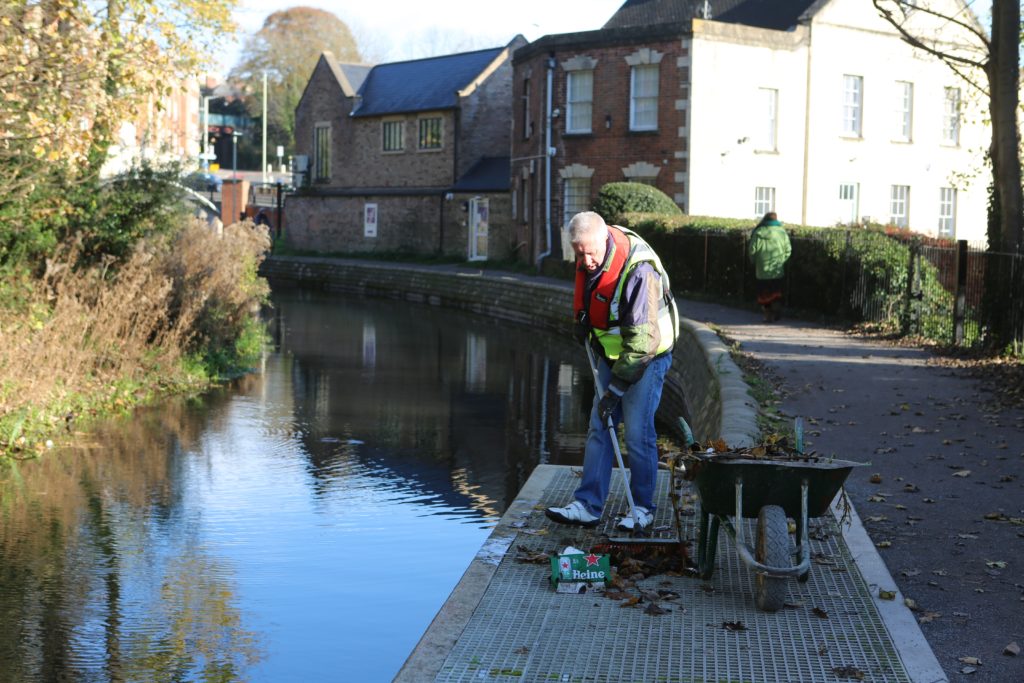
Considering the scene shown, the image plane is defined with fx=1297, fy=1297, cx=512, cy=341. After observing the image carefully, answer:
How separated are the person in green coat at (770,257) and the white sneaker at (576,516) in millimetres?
15196

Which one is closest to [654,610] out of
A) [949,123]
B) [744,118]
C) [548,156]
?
[744,118]

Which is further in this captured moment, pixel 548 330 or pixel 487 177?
pixel 487 177

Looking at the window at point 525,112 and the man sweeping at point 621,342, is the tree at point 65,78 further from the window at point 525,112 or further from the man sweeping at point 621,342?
the window at point 525,112

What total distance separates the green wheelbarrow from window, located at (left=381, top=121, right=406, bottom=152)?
46191 millimetres

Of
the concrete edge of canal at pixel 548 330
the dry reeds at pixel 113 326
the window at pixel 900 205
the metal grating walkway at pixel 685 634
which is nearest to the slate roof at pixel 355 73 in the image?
the concrete edge of canal at pixel 548 330

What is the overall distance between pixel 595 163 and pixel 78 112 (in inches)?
983

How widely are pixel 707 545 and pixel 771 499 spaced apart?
0.52 meters

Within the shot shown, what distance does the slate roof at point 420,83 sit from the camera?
50478 mm

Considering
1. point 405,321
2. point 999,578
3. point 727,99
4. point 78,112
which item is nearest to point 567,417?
point 78,112

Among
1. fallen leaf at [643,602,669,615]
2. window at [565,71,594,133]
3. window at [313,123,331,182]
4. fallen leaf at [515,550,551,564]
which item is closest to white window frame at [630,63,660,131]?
window at [565,71,594,133]

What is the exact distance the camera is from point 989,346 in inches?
673

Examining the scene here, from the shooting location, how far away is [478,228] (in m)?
45.3

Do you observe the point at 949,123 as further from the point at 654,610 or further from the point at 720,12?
the point at 654,610

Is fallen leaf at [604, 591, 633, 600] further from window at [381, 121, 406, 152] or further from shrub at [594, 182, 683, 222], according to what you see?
window at [381, 121, 406, 152]
